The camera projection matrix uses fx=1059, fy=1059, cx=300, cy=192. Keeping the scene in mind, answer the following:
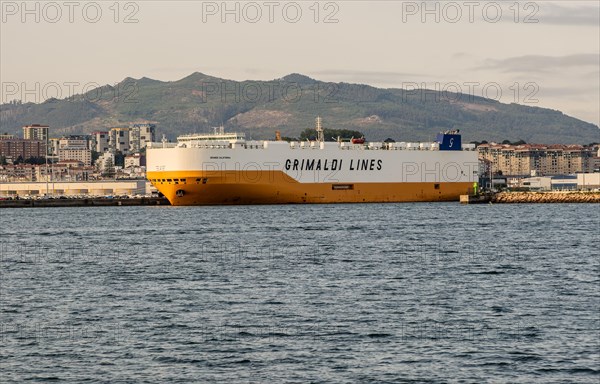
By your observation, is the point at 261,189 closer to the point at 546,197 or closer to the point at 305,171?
the point at 305,171

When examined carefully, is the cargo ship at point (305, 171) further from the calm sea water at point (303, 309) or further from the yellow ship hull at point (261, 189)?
the calm sea water at point (303, 309)

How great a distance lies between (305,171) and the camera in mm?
91562

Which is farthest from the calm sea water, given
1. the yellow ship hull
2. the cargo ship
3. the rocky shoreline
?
the rocky shoreline

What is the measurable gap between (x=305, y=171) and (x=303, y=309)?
217ft

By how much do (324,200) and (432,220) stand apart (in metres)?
28.4

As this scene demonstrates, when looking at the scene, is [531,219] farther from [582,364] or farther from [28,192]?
[28,192]

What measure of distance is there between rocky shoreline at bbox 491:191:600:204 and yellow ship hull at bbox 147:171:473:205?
8.71m

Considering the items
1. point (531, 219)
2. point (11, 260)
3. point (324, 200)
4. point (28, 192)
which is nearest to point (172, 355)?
point (11, 260)

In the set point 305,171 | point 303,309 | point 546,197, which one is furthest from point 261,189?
point 303,309

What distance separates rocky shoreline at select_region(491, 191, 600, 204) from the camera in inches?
3947

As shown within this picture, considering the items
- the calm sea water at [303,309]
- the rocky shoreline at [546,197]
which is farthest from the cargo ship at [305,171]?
the calm sea water at [303,309]

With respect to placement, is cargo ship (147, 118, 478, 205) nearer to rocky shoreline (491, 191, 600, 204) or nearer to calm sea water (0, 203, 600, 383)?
rocky shoreline (491, 191, 600, 204)

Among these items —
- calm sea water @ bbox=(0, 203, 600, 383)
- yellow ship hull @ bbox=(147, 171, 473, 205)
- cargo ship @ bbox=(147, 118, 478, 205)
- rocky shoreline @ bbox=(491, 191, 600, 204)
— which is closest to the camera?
calm sea water @ bbox=(0, 203, 600, 383)

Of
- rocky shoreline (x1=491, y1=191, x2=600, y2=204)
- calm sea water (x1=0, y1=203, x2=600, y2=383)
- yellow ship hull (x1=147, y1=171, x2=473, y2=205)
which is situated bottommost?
calm sea water (x1=0, y1=203, x2=600, y2=383)
